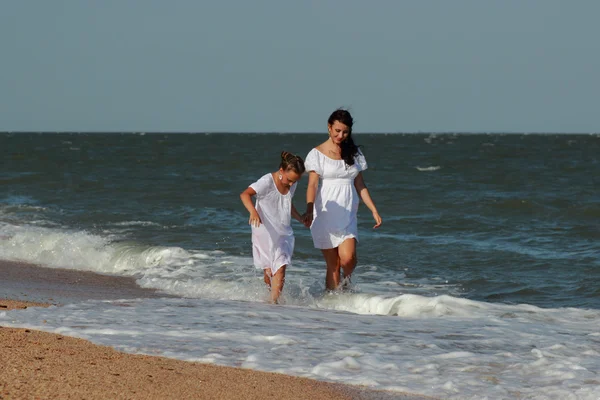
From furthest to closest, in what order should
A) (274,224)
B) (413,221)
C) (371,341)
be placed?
(413,221)
(274,224)
(371,341)

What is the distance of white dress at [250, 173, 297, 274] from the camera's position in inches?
304

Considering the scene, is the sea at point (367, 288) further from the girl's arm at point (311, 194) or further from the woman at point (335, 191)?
the girl's arm at point (311, 194)

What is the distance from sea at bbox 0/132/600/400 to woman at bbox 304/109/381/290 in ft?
1.88

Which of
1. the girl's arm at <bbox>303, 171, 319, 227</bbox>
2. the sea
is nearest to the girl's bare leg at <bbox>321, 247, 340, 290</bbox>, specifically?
the sea

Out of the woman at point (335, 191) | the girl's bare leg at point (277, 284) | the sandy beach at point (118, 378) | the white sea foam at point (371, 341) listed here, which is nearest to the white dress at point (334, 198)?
the woman at point (335, 191)

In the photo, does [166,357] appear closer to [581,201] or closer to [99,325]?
[99,325]

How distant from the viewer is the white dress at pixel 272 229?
7.73m

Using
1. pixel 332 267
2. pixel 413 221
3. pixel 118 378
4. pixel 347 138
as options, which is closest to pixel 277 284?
pixel 332 267

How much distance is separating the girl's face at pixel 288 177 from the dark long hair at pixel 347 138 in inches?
19.8

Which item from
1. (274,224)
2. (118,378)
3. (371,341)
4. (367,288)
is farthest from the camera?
(367,288)

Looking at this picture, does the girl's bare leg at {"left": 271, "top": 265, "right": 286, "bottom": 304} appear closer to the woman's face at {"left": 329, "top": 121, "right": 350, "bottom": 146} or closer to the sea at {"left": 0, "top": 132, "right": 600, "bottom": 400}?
the sea at {"left": 0, "top": 132, "right": 600, "bottom": 400}

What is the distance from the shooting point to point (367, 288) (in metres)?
9.14

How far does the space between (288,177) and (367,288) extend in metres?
2.08

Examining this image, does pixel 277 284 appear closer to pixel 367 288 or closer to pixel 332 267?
pixel 332 267
